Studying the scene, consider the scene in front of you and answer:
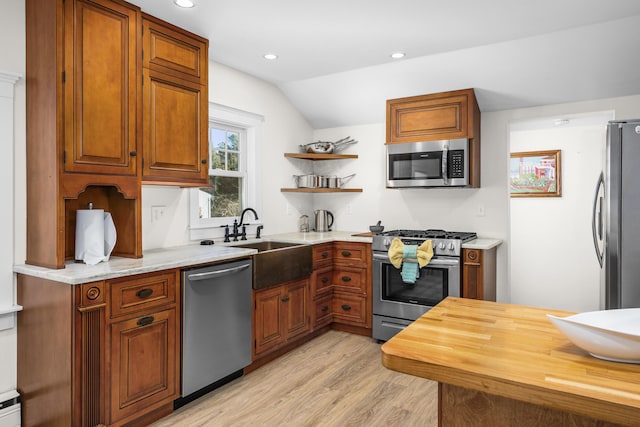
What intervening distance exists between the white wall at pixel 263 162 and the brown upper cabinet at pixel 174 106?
0.38m

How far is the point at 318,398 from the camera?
2.67 m

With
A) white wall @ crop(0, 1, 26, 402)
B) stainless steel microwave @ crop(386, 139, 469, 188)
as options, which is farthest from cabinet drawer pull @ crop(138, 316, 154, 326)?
stainless steel microwave @ crop(386, 139, 469, 188)

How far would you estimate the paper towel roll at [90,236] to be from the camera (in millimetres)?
2365

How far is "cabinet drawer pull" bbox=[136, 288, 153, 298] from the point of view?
88.1 inches

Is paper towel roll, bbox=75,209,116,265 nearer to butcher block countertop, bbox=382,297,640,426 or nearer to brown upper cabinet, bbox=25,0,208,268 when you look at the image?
brown upper cabinet, bbox=25,0,208,268

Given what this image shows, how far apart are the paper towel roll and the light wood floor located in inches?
40.0

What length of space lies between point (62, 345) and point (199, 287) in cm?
77

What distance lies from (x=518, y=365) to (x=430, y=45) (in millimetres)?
2769

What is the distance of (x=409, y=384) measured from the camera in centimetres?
288

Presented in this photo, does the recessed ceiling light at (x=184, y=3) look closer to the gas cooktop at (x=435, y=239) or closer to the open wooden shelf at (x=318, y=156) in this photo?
the open wooden shelf at (x=318, y=156)

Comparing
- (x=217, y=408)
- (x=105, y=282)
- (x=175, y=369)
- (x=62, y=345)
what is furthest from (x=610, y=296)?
(x=62, y=345)

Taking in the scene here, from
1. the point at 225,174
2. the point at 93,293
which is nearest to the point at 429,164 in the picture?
the point at 225,174

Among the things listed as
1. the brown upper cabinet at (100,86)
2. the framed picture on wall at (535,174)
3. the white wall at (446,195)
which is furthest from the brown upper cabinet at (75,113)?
the framed picture on wall at (535,174)

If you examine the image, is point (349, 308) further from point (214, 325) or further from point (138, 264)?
point (138, 264)
